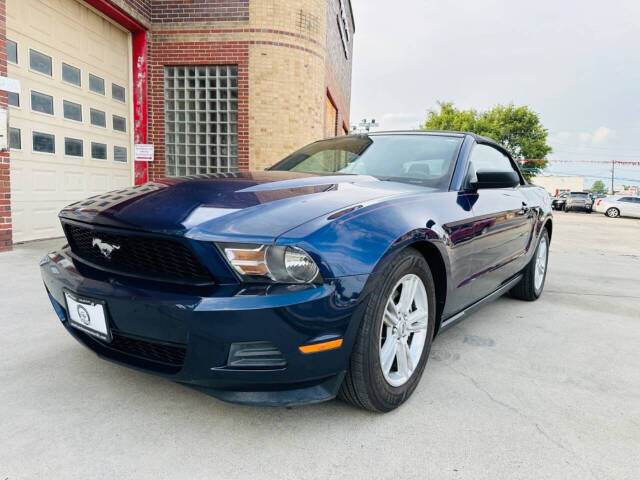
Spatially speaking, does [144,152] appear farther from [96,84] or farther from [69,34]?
[69,34]

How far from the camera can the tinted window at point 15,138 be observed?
5734mm

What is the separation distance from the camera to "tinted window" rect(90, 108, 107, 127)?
717 centimetres

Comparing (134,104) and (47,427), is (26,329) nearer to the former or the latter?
(47,427)

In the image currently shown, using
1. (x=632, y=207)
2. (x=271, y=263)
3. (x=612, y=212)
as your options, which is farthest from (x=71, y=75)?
(x=612, y=212)

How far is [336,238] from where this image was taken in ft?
5.46

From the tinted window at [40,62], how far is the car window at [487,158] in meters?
5.86

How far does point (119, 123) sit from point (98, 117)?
0.57m

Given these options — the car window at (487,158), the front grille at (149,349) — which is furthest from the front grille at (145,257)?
the car window at (487,158)

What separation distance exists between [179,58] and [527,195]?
6838mm

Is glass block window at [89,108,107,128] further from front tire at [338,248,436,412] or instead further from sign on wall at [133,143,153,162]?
front tire at [338,248,436,412]

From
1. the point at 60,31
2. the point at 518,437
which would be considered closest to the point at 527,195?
the point at 518,437

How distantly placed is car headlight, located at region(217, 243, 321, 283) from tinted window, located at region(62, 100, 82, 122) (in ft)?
20.6

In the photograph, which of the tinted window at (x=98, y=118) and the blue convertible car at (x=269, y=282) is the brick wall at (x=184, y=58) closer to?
the tinted window at (x=98, y=118)

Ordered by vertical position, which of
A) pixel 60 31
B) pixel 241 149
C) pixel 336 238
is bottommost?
pixel 336 238
